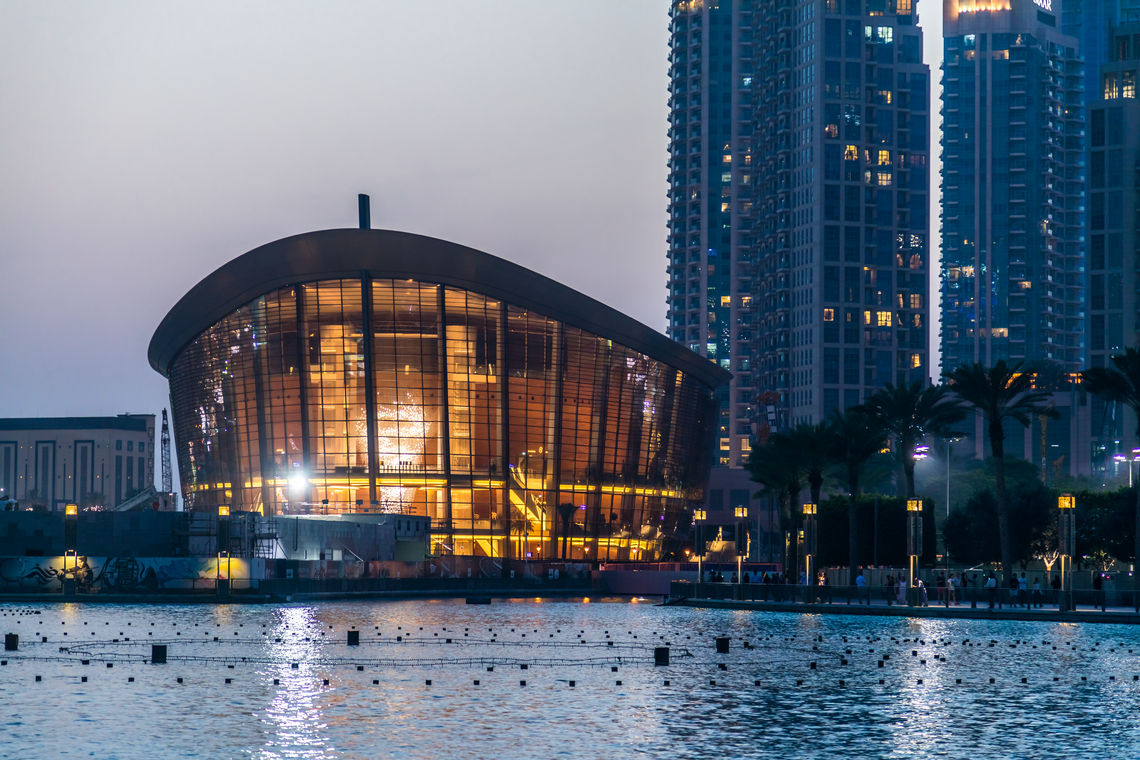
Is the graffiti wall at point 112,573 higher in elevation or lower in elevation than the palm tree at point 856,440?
lower

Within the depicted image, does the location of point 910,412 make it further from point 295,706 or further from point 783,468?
point 295,706

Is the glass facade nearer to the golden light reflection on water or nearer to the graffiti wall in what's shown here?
the graffiti wall

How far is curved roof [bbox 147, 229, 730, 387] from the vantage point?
144 meters

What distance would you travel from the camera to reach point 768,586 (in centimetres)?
8206

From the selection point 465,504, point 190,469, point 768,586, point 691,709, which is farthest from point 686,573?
point 691,709

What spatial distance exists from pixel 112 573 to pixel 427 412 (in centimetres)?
5827

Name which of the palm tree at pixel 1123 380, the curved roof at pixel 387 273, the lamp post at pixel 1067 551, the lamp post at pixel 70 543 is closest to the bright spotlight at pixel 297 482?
the curved roof at pixel 387 273

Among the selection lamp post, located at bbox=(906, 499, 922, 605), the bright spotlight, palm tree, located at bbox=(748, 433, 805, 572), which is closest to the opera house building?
the bright spotlight

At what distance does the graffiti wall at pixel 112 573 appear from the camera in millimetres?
91750

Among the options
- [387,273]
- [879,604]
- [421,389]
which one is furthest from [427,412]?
[879,604]

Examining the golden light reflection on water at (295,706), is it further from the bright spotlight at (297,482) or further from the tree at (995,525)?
the bright spotlight at (297,482)

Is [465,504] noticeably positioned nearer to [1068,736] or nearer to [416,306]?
[416,306]

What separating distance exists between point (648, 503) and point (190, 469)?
47.7m

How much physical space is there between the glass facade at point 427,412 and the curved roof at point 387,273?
1145mm
